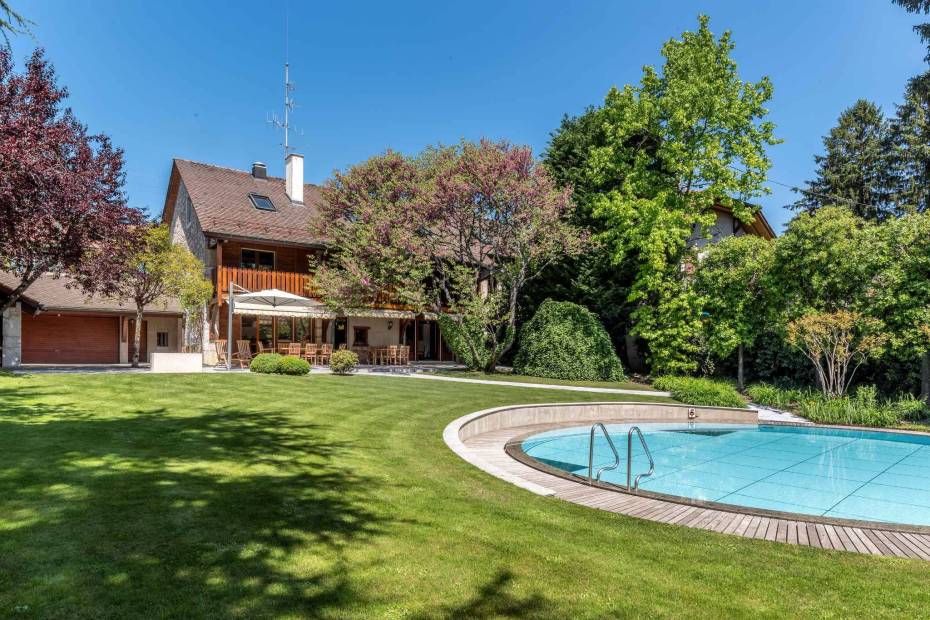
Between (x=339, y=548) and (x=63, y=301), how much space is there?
2658 centimetres

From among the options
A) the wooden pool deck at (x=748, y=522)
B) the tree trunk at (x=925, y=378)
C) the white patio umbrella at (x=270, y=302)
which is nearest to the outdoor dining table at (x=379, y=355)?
the white patio umbrella at (x=270, y=302)

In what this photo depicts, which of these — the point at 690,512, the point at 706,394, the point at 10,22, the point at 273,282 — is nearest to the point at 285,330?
the point at 273,282

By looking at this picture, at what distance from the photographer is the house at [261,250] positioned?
24.1m

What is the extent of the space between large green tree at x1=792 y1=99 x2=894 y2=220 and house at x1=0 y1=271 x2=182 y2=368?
1505 inches

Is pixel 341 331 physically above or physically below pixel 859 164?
below

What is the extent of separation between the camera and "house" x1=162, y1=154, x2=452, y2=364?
24078 millimetres

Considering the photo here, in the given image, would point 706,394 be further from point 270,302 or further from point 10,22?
point 10,22

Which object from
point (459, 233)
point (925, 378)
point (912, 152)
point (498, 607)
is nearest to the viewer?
point (498, 607)

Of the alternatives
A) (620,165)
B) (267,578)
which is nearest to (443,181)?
(620,165)

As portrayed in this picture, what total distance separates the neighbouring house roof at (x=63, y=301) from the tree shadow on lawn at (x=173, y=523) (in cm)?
1915

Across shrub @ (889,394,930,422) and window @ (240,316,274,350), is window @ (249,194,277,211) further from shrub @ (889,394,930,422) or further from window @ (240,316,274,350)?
shrub @ (889,394,930,422)

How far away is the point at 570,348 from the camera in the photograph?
70.9ft

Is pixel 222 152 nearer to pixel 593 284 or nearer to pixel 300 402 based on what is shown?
pixel 593 284

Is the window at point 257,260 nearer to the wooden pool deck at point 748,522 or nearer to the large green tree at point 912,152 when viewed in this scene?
the wooden pool deck at point 748,522
